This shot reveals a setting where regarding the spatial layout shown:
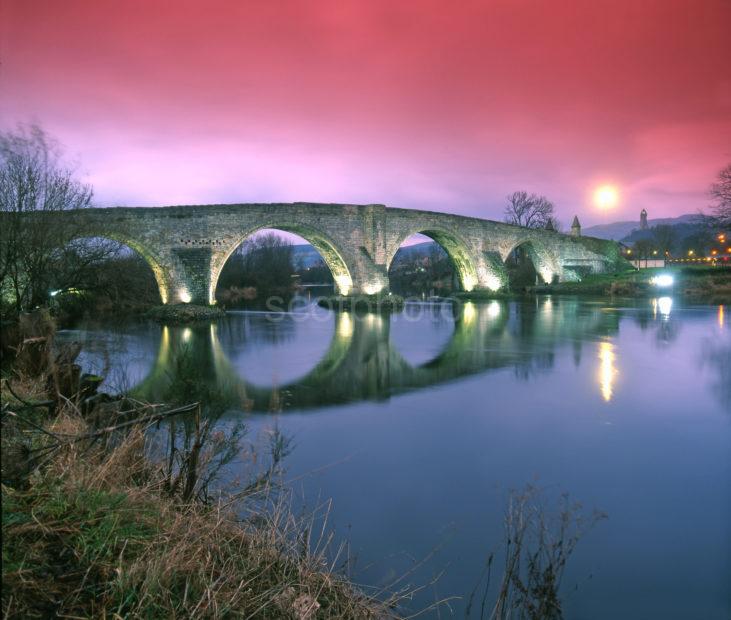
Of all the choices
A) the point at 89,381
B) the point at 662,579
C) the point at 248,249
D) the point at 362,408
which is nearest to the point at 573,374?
the point at 362,408

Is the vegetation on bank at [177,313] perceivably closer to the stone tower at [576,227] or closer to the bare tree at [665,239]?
the stone tower at [576,227]

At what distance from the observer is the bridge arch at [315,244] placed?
68.1 feet

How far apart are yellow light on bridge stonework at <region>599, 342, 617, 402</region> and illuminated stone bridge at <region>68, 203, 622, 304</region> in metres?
14.6

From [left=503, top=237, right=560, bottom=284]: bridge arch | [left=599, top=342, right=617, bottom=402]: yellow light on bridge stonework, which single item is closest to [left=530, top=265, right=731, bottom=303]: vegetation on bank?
[left=503, top=237, right=560, bottom=284]: bridge arch

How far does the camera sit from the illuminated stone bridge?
19234mm

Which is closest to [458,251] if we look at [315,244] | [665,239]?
[315,244]

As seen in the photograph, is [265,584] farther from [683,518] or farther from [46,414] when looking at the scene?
[683,518]

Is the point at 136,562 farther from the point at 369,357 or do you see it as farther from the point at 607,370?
the point at 369,357

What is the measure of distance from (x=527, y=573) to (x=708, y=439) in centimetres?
371

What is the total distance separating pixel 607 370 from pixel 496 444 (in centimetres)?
491

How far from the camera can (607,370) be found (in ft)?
30.0

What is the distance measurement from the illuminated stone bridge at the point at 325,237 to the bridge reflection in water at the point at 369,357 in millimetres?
2928

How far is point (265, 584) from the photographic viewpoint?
240cm

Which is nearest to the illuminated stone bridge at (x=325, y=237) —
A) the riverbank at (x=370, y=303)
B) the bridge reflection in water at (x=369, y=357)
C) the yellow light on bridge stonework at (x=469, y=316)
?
the riverbank at (x=370, y=303)
